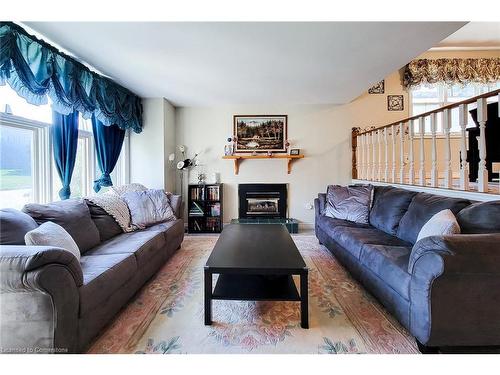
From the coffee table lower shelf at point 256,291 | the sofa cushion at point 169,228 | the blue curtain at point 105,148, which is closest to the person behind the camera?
the coffee table lower shelf at point 256,291

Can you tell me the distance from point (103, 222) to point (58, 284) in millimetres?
1367

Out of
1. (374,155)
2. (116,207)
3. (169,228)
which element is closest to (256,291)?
(169,228)

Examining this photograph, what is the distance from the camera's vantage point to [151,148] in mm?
4066

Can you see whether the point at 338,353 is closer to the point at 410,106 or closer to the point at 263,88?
the point at 263,88

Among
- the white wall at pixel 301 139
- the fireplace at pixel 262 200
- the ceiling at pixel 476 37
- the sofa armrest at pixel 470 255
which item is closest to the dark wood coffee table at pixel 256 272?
the sofa armrest at pixel 470 255

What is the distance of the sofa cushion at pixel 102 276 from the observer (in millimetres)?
1418

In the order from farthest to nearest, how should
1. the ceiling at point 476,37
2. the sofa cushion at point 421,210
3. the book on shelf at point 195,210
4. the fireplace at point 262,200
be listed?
the fireplace at point 262,200
the book on shelf at point 195,210
the ceiling at point 476,37
the sofa cushion at point 421,210

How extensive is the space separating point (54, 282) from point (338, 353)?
5.39 ft

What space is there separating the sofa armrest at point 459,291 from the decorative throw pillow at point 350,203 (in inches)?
67.0

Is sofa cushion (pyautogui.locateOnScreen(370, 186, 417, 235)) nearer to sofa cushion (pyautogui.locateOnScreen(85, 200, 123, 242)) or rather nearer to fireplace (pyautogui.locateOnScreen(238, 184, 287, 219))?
fireplace (pyautogui.locateOnScreen(238, 184, 287, 219))

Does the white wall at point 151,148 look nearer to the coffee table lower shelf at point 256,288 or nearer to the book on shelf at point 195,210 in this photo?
the book on shelf at point 195,210

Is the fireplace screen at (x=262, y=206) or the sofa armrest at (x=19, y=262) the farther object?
the fireplace screen at (x=262, y=206)

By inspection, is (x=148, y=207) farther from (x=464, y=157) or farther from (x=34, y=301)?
(x=464, y=157)

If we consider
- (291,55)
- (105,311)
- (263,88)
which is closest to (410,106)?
(263,88)
